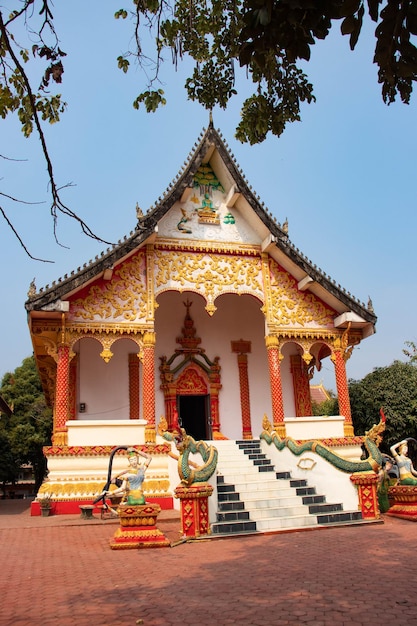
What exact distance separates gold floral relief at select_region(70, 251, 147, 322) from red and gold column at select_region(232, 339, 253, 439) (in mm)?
3688

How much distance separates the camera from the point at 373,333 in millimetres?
13477

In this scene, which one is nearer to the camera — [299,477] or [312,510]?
[312,510]

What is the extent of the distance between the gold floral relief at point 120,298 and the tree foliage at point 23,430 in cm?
1312

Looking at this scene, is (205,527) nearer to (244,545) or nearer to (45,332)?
(244,545)

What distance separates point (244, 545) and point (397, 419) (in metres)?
10.4

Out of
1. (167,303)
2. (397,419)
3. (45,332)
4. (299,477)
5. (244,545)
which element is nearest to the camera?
(244,545)

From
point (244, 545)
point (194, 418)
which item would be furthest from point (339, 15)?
point (194, 418)

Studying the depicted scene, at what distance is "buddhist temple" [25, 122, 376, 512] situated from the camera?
11.1 metres

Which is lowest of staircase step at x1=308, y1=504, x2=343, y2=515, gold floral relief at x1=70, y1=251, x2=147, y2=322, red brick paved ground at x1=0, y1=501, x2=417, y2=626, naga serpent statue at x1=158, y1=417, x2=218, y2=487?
red brick paved ground at x1=0, y1=501, x2=417, y2=626

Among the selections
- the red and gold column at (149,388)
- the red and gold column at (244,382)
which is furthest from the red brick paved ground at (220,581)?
the red and gold column at (244,382)

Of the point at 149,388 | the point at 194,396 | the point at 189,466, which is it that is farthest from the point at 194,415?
the point at 189,466

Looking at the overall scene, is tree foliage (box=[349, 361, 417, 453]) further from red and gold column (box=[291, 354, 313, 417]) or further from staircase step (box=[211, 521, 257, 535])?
staircase step (box=[211, 521, 257, 535])

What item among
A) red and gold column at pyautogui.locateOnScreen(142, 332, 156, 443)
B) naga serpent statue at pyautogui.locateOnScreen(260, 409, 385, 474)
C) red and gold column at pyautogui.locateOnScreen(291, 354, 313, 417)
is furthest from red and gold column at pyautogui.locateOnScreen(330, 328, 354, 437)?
red and gold column at pyautogui.locateOnScreen(142, 332, 156, 443)

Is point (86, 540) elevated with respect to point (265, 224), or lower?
lower
